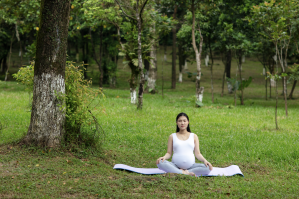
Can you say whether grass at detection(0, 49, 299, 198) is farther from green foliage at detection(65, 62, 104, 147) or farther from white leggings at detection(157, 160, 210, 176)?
green foliage at detection(65, 62, 104, 147)

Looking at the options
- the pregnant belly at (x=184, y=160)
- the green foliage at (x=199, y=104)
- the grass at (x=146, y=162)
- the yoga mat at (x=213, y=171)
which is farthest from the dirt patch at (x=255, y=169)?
the green foliage at (x=199, y=104)

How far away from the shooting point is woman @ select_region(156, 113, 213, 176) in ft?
17.6

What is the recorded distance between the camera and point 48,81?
5.61 metres

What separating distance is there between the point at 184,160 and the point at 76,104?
235 centimetres

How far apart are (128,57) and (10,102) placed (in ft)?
20.9

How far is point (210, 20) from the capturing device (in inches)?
790

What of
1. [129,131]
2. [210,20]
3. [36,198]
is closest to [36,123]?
[36,198]

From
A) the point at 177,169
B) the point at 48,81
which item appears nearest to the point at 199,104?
the point at 177,169

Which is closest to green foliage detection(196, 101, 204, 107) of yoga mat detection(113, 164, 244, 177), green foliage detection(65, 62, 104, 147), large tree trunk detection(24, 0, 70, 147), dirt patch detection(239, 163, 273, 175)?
dirt patch detection(239, 163, 273, 175)

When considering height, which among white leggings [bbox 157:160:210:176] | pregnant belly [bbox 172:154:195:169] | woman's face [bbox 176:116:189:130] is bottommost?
white leggings [bbox 157:160:210:176]

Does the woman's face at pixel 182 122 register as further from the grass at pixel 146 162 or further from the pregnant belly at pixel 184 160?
the grass at pixel 146 162

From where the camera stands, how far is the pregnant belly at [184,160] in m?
5.42

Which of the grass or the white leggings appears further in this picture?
the white leggings

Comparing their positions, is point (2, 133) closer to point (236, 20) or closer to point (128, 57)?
point (128, 57)
